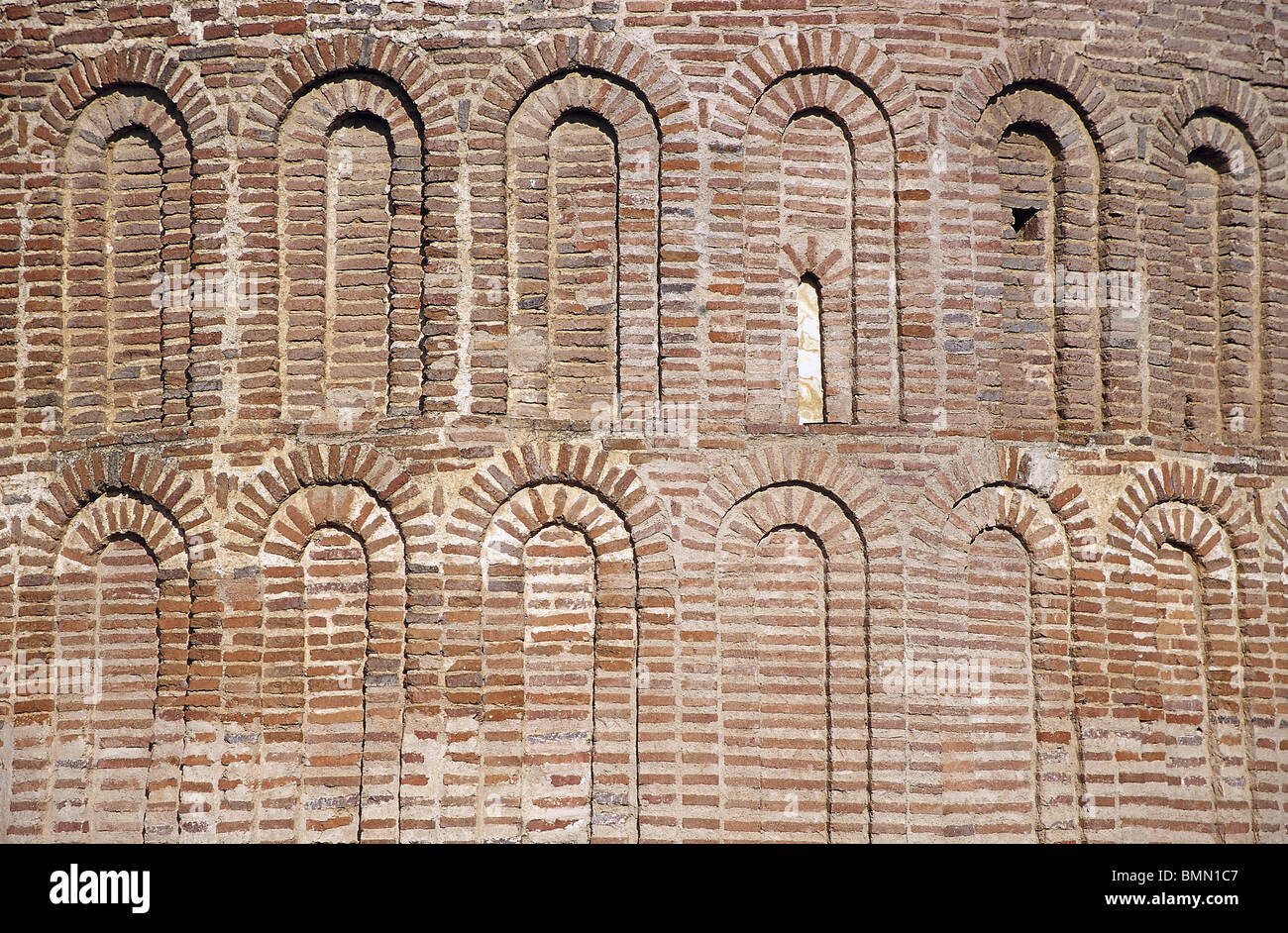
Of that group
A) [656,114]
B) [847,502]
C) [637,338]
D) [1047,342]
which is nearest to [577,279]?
[637,338]

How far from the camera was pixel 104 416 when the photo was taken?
8.61 meters

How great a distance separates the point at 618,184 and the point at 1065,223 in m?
2.58

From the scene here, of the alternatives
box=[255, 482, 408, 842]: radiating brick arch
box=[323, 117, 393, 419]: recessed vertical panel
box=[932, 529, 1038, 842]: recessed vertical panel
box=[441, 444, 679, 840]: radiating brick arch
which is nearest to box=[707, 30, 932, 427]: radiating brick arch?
box=[441, 444, 679, 840]: radiating brick arch

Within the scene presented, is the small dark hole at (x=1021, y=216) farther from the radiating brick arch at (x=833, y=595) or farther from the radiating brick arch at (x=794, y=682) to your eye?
the radiating brick arch at (x=794, y=682)

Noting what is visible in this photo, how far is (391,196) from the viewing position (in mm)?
8555

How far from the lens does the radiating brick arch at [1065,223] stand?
856 cm

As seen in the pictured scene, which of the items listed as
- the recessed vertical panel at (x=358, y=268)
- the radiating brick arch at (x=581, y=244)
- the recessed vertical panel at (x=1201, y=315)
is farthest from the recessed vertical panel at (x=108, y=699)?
the recessed vertical panel at (x=1201, y=315)

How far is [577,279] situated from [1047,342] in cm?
270

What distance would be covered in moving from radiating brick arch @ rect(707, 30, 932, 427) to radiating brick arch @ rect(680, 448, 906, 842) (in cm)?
37

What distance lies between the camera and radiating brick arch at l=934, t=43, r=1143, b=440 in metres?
8.56

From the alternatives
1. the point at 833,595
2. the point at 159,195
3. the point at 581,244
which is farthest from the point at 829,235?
the point at 159,195

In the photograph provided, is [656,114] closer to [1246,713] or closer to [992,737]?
[992,737]

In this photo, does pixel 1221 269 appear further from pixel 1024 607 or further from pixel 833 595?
pixel 833 595

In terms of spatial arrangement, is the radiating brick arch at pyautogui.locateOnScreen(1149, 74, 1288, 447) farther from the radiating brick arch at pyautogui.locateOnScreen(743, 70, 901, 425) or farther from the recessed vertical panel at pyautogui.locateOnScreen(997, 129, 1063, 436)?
the radiating brick arch at pyautogui.locateOnScreen(743, 70, 901, 425)
